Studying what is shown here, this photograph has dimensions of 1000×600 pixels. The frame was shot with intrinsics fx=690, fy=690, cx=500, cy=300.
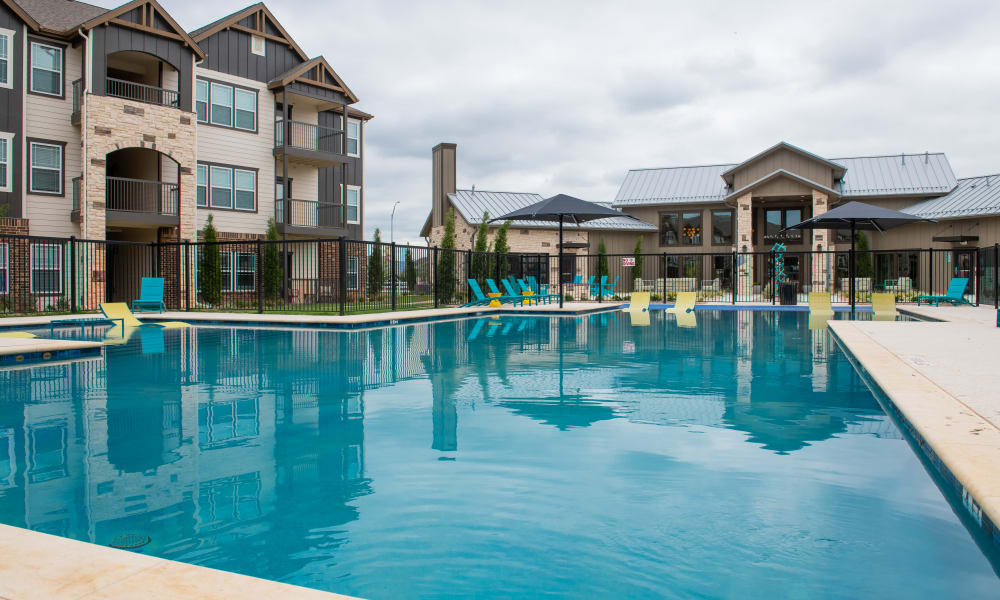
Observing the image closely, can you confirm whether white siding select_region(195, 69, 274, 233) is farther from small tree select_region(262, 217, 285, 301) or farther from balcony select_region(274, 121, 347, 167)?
small tree select_region(262, 217, 285, 301)

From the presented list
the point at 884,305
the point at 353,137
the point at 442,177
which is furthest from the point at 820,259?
the point at 353,137

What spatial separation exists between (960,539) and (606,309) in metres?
17.8

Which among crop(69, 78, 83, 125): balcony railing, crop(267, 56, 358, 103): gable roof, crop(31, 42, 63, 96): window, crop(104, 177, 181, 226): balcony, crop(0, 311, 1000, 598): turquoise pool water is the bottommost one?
crop(0, 311, 1000, 598): turquoise pool water

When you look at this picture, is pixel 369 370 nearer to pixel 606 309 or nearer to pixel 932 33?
pixel 606 309

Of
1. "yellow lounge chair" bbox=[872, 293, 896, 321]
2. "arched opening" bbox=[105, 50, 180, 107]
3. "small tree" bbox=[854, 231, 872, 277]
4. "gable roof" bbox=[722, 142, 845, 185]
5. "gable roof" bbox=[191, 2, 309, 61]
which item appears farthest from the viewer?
"gable roof" bbox=[722, 142, 845, 185]

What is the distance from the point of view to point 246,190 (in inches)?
898

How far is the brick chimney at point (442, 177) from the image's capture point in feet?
113

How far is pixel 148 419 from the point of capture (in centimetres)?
525

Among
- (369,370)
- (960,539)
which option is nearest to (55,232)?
(369,370)

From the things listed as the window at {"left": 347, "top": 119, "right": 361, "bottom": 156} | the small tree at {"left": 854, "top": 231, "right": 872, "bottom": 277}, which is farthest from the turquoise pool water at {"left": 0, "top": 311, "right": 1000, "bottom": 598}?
the small tree at {"left": 854, "top": 231, "right": 872, "bottom": 277}

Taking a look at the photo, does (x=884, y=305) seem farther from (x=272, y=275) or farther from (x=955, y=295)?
(x=272, y=275)

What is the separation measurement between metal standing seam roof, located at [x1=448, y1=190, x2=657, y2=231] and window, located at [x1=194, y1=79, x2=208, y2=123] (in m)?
13.0

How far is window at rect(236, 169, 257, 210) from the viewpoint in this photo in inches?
890

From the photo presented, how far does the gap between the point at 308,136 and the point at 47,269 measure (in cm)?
960
